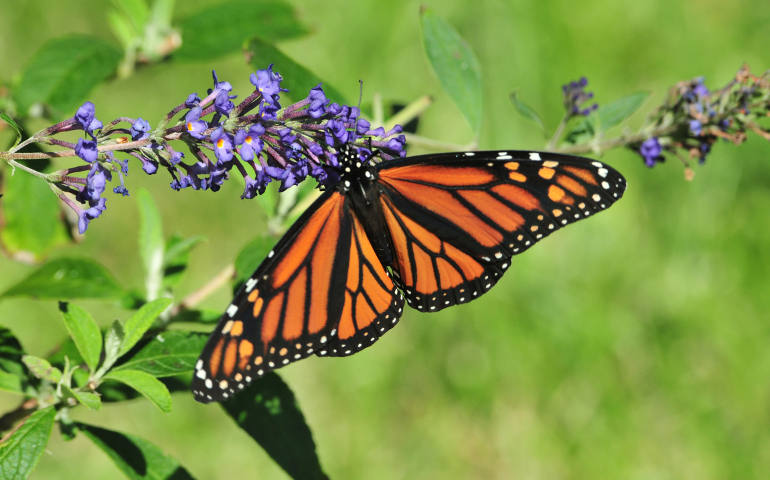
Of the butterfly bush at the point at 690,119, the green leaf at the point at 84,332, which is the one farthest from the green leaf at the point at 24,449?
the butterfly bush at the point at 690,119

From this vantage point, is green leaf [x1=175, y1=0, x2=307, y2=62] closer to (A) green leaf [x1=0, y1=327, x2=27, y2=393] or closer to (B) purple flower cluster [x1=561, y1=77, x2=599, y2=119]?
(B) purple flower cluster [x1=561, y1=77, x2=599, y2=119]

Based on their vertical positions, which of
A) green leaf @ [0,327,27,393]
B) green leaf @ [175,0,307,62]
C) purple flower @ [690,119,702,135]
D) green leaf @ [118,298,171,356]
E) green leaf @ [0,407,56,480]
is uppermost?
green leaf @ [175,0,307,62]

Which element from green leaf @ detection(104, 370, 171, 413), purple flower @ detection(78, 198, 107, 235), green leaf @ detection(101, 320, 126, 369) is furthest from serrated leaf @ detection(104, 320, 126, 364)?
purple flower @ detection(78, 198, 107, 235)

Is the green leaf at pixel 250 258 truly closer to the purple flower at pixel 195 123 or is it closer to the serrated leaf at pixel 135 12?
the purple flower at pixel 195 123

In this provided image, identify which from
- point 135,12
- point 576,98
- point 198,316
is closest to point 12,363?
point 198,316

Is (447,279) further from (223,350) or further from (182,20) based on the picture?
(182,20)

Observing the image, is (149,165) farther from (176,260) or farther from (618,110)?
(618,110)
